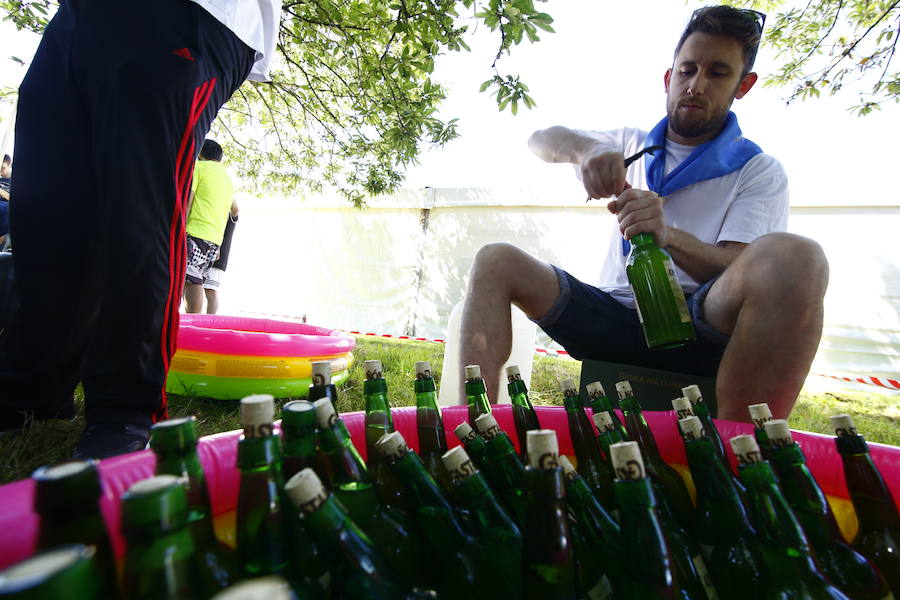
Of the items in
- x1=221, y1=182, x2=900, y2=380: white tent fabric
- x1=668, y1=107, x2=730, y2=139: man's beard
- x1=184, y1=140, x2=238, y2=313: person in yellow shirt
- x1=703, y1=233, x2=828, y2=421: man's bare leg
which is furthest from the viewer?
x1=221, y1=182, x2=900, y2=380: white tent fabric

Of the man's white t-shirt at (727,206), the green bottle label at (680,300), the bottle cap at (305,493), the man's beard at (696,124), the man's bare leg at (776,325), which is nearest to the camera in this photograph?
the bottle cap at (305,493)

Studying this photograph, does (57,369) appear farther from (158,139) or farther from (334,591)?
(334,591)

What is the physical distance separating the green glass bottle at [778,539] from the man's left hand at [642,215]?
914 millimetres

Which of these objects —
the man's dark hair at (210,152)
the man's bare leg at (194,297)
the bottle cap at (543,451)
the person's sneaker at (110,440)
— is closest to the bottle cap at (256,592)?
the bottle cap at (543,451)

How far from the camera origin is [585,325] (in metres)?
1.62

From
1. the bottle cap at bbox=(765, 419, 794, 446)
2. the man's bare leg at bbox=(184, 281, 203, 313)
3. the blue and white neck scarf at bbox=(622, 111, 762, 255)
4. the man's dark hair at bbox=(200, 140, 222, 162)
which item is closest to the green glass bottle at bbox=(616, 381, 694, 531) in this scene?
the bottle cap at bbox=(765, 419, 794, 446)

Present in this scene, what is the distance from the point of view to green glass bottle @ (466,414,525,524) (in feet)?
2.18

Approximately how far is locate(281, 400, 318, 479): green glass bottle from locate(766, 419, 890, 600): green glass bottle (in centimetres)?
65

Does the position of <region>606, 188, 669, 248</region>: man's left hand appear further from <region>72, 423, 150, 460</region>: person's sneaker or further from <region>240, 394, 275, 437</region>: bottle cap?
<region>72, 423, 150, 460</region>: person's sneaker

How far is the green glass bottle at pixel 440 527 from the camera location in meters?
0.58

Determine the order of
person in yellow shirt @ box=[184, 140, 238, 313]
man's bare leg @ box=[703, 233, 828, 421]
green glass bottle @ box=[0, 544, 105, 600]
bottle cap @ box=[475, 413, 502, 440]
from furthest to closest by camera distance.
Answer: person in yellow shirt @ box=[184, 140, 238, 313] < man's bare leg @ box=[703, 233, 828, 421] < bottle cap @ box=[475, 413, 502, 440] < green glass bottle @ box=[0, 544, 105, 600]

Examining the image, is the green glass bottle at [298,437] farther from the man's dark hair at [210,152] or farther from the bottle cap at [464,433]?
the man's dark hair at [210,152]

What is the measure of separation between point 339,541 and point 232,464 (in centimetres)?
38

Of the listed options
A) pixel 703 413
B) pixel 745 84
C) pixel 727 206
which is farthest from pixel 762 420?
pixel 745 84
